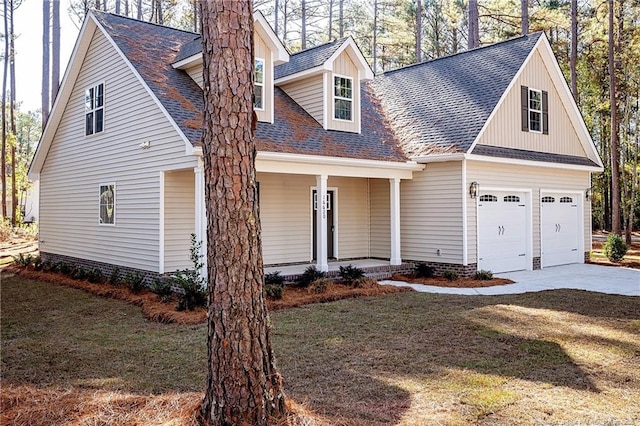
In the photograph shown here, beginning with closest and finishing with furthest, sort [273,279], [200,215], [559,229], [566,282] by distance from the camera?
[200,215]
[273,279]
[566,282]
[559,229]

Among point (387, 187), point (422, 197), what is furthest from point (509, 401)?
point (387, 187)

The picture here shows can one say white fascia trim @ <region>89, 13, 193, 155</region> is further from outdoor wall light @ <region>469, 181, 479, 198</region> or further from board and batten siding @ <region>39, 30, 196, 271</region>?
outdoor wall light @ <region>469, 181, 479, 198</region>

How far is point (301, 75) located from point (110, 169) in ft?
17.6

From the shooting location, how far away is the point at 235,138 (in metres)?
3.53

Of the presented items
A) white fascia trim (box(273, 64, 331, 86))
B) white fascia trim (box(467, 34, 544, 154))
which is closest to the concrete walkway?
white fascia trim (box(467, 34, 544, 154))

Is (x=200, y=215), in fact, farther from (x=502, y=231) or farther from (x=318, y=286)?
(x=502, y=231)

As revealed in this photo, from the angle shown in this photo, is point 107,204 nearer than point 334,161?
No

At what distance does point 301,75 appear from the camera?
43.6ft

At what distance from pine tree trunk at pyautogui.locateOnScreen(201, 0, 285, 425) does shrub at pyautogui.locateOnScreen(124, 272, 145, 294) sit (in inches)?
287

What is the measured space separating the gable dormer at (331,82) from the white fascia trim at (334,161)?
163 cm

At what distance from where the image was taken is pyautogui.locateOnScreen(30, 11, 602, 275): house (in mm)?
11180

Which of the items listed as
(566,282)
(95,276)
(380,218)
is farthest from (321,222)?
(566,282)

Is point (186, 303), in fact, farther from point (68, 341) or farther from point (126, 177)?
point (126, 177)

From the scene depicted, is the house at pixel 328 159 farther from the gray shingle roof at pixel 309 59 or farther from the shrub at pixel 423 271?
the shrub at pixel 423 271
